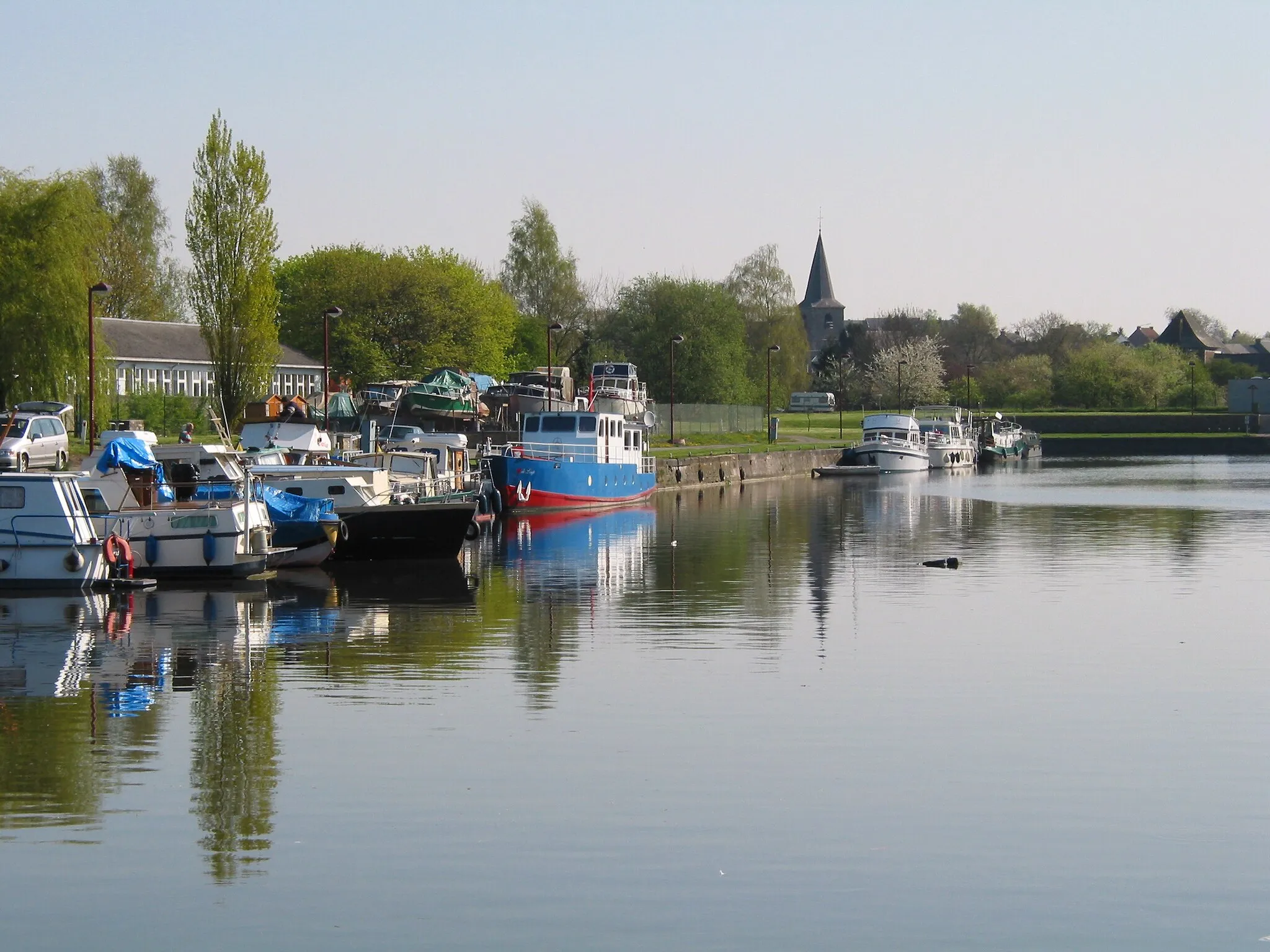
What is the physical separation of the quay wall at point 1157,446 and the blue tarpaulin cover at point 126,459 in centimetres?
9657

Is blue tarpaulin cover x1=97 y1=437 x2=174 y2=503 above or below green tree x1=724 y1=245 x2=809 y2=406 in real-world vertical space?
below

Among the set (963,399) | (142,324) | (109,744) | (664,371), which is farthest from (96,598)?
(963,399)

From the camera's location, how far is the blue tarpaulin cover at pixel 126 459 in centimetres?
2911

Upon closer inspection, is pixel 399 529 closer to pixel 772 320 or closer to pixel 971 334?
pixel 772 320

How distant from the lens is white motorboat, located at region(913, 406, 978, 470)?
9231cm

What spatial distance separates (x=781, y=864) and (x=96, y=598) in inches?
687

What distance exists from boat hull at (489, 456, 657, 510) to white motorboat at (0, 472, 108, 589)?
22066 mm

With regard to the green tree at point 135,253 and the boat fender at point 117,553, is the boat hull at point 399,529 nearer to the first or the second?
the boat fender at point 117,553

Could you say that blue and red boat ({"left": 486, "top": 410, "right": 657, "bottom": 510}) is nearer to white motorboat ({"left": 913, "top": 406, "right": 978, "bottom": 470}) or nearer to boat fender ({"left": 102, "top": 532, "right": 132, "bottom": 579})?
boat fender ({"left": 102, "top": 532, "right": 132, "bottom": 579})

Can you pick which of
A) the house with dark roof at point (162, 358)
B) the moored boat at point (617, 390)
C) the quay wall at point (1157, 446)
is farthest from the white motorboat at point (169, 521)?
the quay wall at point (1157, 446)

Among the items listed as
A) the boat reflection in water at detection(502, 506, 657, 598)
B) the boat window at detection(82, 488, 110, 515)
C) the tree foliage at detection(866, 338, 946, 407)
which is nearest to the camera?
the boat window at detection(82, 488, 110, 515)

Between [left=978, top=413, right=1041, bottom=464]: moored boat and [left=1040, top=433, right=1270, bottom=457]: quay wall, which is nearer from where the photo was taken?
[left=978, top=413, right=1041, bottom=464]: moored boat

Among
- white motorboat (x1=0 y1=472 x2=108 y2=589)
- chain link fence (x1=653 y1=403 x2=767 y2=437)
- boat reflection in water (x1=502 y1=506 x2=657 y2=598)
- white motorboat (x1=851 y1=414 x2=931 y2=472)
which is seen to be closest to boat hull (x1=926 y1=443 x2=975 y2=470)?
white motorboat (x1=851 y1=414 x2=931 y2=472)

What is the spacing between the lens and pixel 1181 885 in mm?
10789
